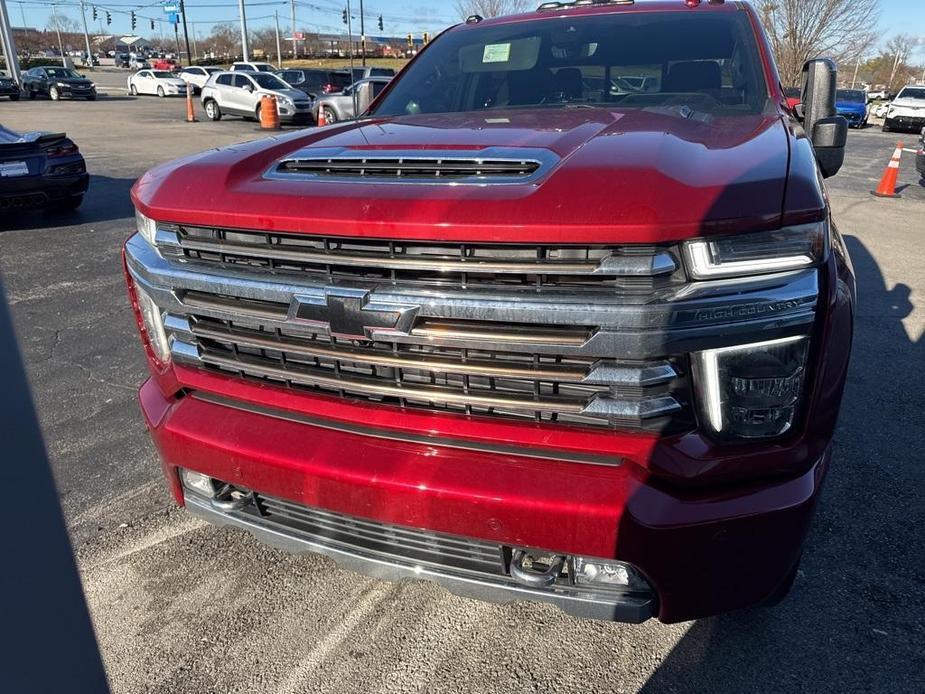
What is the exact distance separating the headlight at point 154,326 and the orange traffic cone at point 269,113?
796 inches

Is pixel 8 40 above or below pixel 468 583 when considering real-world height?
above

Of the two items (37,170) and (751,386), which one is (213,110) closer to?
(37,170)

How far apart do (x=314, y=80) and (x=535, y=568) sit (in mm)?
30501

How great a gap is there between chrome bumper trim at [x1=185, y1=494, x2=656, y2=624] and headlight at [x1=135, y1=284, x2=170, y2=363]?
1.87ft

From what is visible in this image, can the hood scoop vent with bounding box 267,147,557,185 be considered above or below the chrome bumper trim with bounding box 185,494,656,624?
above

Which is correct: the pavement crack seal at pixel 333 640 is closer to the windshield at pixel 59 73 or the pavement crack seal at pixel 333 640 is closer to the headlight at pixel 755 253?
the headlight at pixel 755 253

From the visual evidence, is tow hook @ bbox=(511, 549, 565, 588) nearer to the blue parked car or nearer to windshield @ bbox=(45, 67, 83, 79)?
the blue parked car

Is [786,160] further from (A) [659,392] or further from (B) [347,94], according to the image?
(B) [347,94]

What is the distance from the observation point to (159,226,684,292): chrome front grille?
65.6 inches

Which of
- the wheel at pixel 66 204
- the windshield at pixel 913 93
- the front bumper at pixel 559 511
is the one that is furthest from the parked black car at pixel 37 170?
the windshield at pixel 913 93

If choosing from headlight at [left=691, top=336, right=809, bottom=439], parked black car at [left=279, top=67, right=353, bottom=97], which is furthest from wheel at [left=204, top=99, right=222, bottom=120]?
headlight at [left=691, top=336, right=809, bottom=439]

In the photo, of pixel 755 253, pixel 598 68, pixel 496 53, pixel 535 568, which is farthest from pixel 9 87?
pixel 755 253

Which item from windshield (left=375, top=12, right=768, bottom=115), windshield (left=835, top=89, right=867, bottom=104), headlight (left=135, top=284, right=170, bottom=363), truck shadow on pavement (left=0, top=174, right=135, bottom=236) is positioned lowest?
truck shadow on pavement (left=0, top=174, right=135, bottom=236)

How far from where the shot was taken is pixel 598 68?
3.28m
